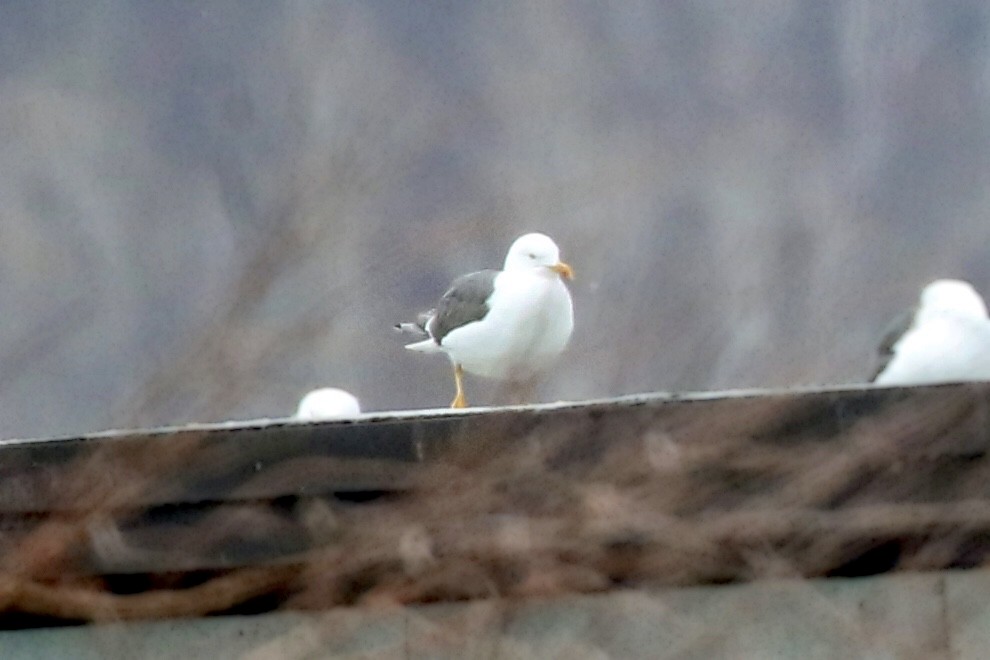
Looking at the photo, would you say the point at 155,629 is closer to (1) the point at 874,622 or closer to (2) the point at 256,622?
(2) the point at 256,622

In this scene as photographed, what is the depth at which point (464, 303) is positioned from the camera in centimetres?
462

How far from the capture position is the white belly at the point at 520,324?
4238 mm

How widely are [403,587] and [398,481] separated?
28cm

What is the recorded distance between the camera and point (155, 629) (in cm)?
204

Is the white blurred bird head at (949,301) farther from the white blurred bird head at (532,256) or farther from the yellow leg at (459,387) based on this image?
the yellow leg at (459,387)

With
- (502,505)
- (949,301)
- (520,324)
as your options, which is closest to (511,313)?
(520,324)

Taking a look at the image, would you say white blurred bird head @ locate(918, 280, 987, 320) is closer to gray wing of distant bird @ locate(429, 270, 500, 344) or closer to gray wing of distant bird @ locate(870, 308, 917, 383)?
gray wing of distant bird @ locate(870, 308, 917, 383)

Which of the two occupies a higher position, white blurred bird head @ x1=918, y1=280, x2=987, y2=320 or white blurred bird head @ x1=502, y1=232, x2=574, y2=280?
white blurred bird head @ x1=502, y1=232, x2=574, y2=280

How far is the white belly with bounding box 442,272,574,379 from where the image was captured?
13.9 feet

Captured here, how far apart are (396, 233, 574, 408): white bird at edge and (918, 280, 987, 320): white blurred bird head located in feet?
4.41

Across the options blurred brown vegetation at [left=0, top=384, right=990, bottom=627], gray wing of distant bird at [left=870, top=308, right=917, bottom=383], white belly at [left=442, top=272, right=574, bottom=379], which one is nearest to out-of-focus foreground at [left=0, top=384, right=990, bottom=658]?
blurred brown vegetation at [left=0, top=384, right=990, bottom=627]

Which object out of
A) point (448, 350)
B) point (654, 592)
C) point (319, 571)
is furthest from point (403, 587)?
→ point (448, 350)

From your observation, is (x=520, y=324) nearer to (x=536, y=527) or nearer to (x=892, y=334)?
(x=892, y=334)

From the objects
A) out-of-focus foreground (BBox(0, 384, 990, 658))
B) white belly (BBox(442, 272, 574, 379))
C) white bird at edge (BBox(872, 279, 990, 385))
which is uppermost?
white belly (BBox(442, 272, 574, 379))
